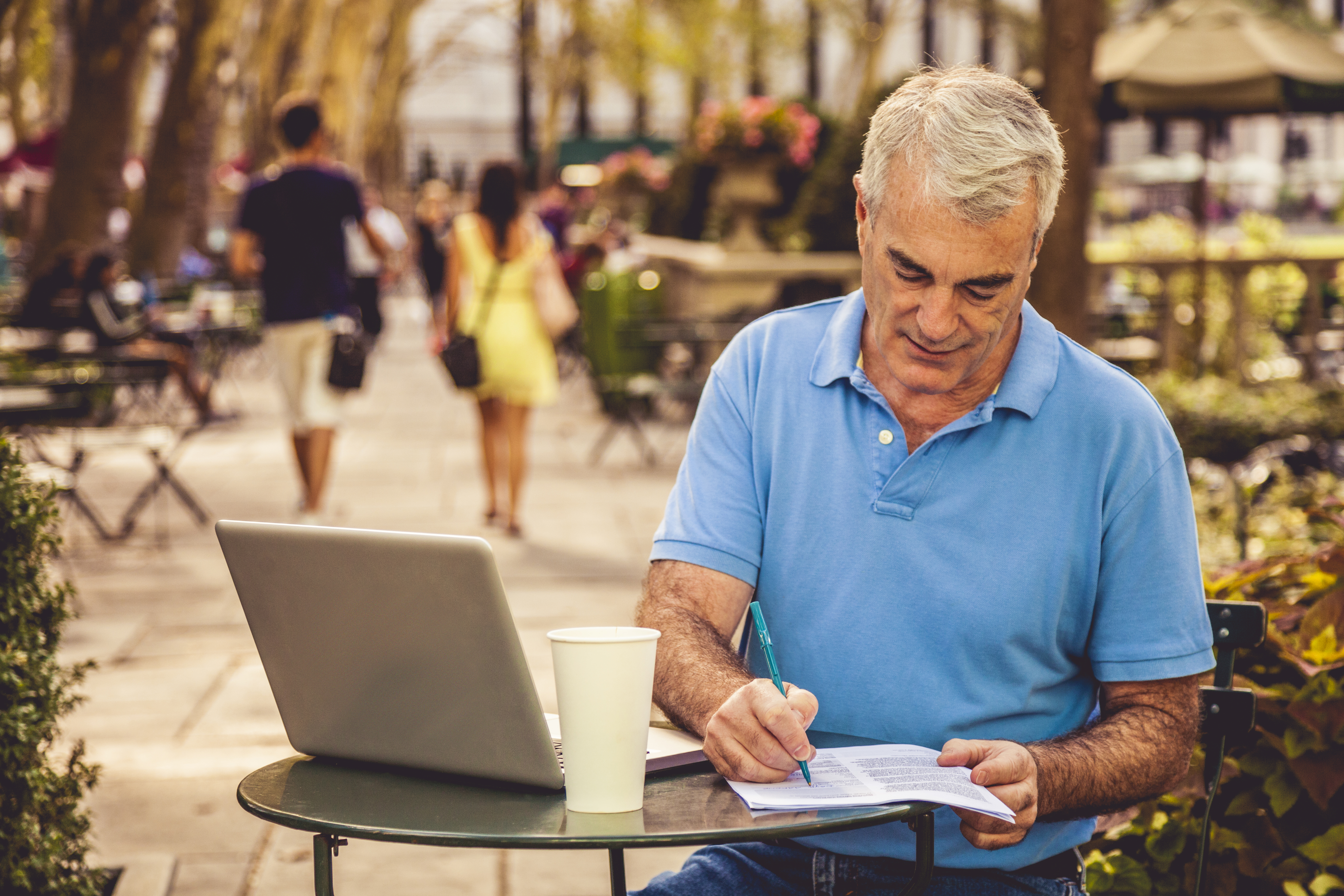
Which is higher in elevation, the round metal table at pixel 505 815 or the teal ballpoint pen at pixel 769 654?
the teal ballpoint pen at pixel 769 654

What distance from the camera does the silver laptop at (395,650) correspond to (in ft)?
4.78

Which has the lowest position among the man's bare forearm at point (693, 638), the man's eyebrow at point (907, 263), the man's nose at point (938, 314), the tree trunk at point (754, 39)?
the man's bare forearm at point (693, 638)

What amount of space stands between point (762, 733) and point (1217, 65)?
8436mm

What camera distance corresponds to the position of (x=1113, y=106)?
9609 mm

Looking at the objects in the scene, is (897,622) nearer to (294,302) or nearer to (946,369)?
(946,369)

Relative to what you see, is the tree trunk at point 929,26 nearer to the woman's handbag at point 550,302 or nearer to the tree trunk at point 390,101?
the tree trunk at point 390,101

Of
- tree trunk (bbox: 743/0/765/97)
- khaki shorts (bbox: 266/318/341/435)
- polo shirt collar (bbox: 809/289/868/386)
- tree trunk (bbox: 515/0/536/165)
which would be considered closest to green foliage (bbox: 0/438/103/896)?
polo shirt collar (bbox: 809/289/868/386)

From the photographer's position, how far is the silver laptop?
146 cm

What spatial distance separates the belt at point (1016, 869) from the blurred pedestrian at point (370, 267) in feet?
20.7

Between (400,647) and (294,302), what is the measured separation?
6.23 meters

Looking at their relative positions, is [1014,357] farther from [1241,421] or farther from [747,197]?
[747,197]

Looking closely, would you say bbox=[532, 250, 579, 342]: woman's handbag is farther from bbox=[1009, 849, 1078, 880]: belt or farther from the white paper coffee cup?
the white paper coffee cup

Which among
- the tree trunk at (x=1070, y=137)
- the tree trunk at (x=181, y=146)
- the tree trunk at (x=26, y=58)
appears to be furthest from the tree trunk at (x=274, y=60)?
the tree trunk at (x=1070, y=137)

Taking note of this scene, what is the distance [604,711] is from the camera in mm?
1402
